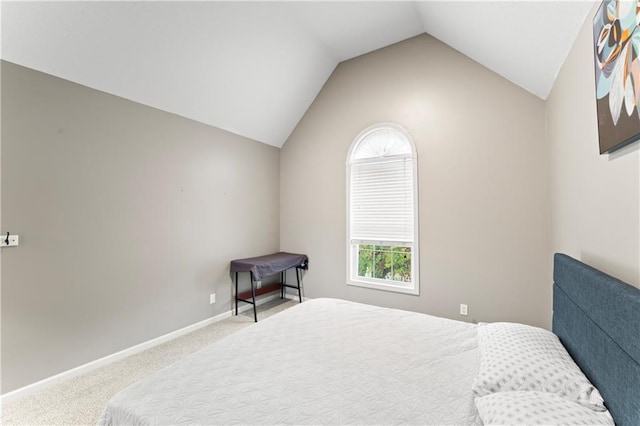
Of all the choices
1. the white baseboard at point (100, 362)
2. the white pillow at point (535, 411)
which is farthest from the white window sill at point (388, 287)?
the white pillow at point (535, 411)

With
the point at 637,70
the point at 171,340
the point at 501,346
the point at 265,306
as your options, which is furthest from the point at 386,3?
the point at 171,340

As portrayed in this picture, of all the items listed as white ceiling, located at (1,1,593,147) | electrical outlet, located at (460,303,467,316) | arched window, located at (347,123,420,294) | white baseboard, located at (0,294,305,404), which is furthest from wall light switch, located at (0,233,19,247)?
electrical outlet, located at (460,303,467,316)

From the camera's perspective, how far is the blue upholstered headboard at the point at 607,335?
33.6 inches

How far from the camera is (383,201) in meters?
3.59

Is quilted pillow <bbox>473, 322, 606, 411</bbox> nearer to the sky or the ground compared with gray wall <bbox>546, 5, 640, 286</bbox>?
nearer to the ground

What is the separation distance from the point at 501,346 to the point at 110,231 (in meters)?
3.11

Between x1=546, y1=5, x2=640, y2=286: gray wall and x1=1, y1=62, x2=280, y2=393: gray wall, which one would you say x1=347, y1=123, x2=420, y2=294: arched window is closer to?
x1=546, y1=5, x2=640, y2=286: gray wall

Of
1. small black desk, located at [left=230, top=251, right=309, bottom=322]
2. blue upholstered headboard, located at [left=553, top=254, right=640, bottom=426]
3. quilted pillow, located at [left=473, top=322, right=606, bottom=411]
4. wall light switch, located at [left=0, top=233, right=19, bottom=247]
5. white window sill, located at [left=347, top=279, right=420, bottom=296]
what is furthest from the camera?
small black desk, located at [left=230, top=251, right=309, bottom=322]

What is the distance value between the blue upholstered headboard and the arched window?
192cm

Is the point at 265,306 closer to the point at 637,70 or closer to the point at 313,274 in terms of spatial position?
the point at 313,274

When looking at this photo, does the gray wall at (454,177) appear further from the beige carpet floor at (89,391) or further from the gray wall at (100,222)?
the beige carpet floor at (89,391)

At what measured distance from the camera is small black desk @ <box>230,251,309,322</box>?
11.4ft

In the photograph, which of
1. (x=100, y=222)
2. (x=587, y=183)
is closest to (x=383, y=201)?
(x=587, y=183)

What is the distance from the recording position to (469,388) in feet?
4.12
